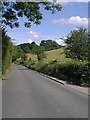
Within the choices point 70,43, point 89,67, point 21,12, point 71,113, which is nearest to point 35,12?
point 21,12

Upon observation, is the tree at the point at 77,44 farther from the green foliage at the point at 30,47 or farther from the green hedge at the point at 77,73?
the green foliage at the point at 30,47

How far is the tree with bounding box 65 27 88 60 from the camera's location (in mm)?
59000

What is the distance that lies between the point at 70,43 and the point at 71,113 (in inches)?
2028

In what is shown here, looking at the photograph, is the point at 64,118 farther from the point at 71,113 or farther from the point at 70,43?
the point at 70,43

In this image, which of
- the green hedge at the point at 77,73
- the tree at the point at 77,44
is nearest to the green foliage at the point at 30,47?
the tree at the point at 77,44

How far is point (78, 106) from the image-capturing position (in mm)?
13266

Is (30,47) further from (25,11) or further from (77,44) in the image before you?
(25,11)

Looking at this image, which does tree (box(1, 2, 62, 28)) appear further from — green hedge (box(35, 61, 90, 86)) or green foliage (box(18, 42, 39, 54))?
green foliage (box(18, 42, 39, 54))

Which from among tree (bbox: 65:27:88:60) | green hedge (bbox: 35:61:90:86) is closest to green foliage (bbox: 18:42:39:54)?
tree (bbox: 65:27:88:60)

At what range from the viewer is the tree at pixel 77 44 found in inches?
2323

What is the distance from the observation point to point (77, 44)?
2372 inches

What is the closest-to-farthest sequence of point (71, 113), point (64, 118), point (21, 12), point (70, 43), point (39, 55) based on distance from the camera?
point (64, 118) → point (71, 113) → point (21, 12) → point (70, 43) → point (39, 55)

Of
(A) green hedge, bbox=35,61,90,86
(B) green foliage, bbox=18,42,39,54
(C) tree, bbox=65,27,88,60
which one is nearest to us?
(A) green hedge, bbox=35,61,90,86

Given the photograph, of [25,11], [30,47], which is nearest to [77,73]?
Result: [25,11]
